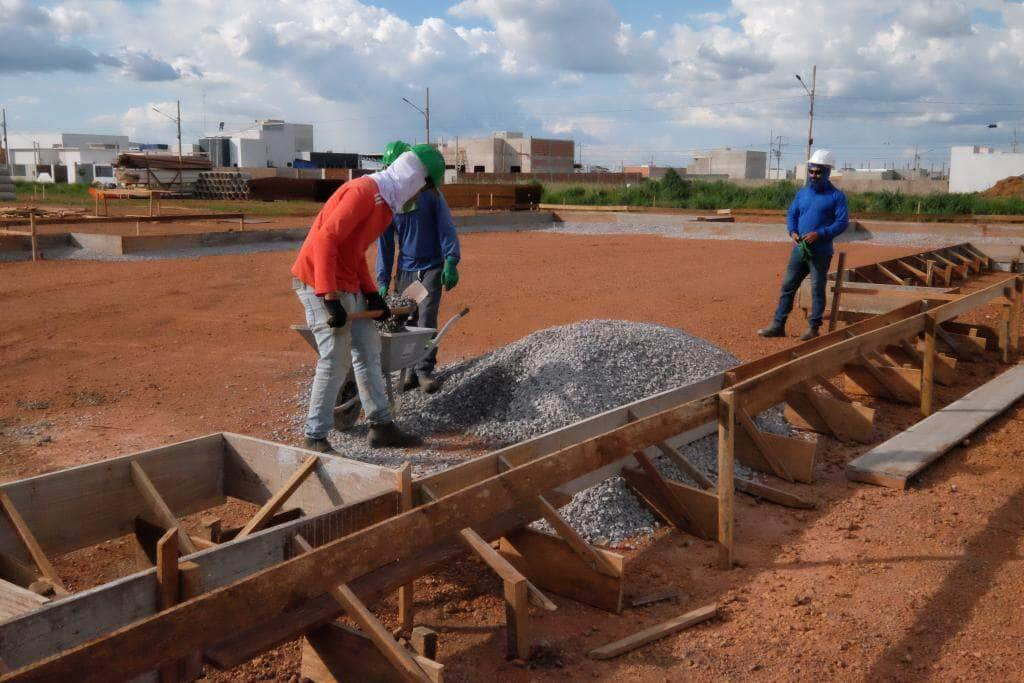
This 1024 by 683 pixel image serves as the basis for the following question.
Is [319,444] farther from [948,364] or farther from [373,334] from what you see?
[948,364]

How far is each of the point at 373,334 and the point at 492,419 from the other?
1.36 metres

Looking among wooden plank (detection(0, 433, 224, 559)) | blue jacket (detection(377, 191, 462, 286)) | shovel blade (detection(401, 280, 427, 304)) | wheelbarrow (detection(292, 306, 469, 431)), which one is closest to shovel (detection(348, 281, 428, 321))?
shovel blade (detection(401, 280, 427, 304))

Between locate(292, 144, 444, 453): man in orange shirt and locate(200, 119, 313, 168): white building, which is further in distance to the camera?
locate(200, 119, 313, 168): white building

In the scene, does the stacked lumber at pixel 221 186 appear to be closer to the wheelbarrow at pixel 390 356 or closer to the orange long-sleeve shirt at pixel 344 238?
the wheelbarrow at pixel 390 356

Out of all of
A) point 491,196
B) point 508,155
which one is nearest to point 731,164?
point 508,155

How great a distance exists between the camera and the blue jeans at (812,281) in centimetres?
969

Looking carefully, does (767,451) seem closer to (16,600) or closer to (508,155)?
(16,600)

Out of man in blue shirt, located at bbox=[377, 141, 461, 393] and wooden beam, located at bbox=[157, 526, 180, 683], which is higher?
man in blue shirt, located at bbox=[377, 141, 461, 393]

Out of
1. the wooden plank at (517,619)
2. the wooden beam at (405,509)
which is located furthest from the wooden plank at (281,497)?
the wooden plank at (517,619)

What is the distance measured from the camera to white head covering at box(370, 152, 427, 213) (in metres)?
5.30

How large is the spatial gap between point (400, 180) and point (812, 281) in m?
5.98

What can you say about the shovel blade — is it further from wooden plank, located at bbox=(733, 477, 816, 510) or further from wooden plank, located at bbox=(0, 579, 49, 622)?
wooden plank, located at bbox=(0, 579, 49, 622)

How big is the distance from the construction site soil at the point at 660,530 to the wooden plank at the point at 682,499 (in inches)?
3.7

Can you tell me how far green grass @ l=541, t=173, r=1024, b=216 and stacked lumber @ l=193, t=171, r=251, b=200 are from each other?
14011 millimetres
